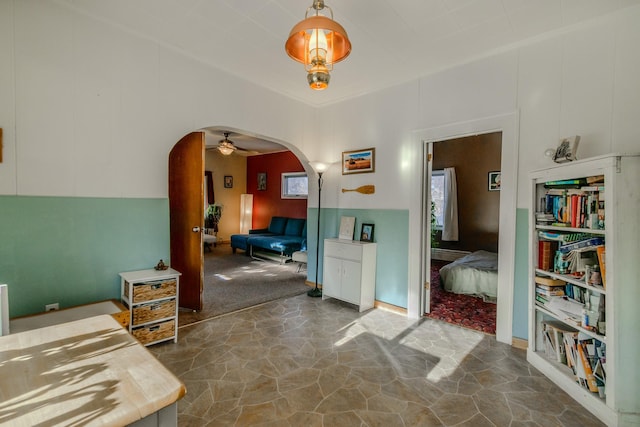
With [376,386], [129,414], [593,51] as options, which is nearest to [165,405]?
[129,414]

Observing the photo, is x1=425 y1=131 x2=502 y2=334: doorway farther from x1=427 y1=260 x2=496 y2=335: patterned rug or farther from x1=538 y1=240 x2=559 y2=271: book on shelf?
x1=538 y1=240 x2=559 y2=271: book on shelf

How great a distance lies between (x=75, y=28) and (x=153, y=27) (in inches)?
23.5

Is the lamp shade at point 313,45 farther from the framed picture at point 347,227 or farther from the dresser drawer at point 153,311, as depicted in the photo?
the framed picture at point 347,227

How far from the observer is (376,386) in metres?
2.18

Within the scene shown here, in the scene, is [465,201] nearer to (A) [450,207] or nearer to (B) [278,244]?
(A) [450,207]

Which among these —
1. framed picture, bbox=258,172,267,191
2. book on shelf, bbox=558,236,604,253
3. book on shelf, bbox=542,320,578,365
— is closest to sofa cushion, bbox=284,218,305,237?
framed picture, bbox=258,172,267,191

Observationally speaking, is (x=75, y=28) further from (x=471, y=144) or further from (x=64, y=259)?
(x=471, y=144)

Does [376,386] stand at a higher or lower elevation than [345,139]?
lower

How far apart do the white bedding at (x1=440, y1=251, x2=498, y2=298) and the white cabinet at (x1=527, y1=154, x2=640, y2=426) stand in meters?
1.44

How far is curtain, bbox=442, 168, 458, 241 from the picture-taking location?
640cm

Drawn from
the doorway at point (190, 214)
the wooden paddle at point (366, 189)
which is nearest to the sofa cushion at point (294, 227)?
the wooden paddle at point (366, 189)

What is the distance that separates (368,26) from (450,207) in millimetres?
4782

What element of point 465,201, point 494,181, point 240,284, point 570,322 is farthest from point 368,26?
point 465,201

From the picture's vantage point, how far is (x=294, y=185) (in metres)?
7.70
